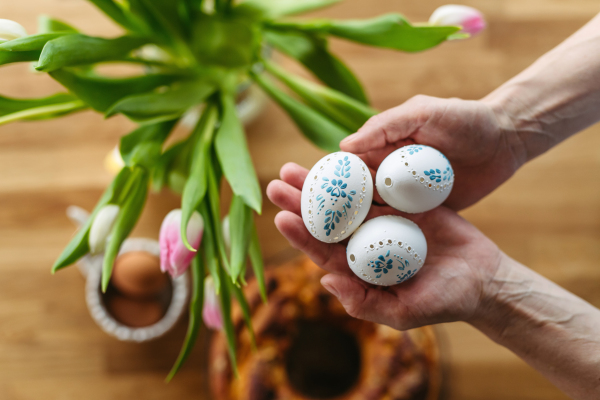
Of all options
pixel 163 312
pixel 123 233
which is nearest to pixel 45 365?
pixel 163 312

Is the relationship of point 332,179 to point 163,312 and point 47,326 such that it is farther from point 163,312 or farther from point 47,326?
point 47,326

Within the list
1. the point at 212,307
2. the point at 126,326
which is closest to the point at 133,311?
the point at 126,326

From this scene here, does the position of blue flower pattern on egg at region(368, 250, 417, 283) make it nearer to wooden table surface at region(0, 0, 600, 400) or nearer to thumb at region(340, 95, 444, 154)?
thumb at region(340, 95, 444, 154)

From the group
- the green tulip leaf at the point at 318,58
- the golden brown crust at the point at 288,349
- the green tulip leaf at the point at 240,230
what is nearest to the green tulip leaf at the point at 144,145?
the green tulip leaf at the point at 240,230

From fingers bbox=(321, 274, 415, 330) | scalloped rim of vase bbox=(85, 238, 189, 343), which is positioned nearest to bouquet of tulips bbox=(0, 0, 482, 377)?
fingers bbox=(321, 274, 415, 330)

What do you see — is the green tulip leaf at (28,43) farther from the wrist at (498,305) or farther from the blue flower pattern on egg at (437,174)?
the wrist at (498,305)
